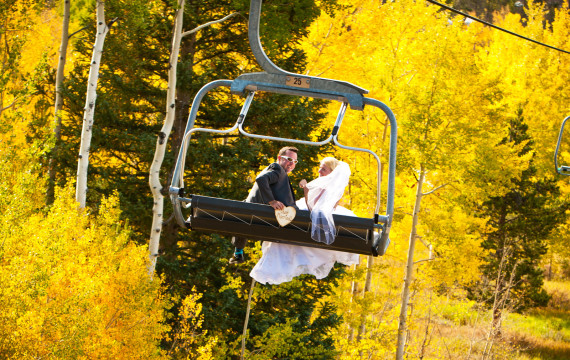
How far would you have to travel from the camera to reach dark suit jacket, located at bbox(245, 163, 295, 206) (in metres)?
5.31

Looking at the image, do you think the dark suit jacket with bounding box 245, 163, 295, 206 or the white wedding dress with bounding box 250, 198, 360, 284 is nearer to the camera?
the dark suit jacket with bounding box 245, 163, 295, 206

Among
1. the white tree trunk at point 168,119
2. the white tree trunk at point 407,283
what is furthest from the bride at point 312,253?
the white tree trunk at point 407,283

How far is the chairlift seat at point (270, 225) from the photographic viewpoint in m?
5.03

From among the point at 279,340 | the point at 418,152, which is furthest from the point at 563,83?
the point at 279,340

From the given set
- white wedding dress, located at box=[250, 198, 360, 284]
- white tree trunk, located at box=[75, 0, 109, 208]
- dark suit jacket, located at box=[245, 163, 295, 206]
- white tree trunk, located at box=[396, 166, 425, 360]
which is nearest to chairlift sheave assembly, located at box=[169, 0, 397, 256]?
dark suit jacket, located at box=[245, 163, 295, 206]

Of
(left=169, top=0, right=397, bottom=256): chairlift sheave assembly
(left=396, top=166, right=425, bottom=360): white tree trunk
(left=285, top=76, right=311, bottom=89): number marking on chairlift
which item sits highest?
(left=285, top=76, right=311, bottom=89): number marking on chairlift

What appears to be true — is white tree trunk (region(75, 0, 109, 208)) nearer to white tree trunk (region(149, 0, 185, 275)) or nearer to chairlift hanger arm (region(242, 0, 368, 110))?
white tree trunk (region(149, 0, 185, 275))

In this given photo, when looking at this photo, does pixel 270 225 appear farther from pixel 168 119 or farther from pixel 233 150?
pixel 233 150

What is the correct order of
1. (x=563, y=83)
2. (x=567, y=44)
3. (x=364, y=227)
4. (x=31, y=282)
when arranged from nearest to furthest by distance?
(x=364, y=227)
(x=31, y=282)
(x=563, y=83)
(x=567, y=44)

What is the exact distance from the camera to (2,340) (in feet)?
26.1

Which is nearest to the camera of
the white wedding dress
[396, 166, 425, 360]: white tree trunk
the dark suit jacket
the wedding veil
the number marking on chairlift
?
the number marking on chairlift

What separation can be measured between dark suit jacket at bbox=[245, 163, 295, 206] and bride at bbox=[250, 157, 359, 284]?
13 cm

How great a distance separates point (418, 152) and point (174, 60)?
6450 mm

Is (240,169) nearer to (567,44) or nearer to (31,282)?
(31,282)
